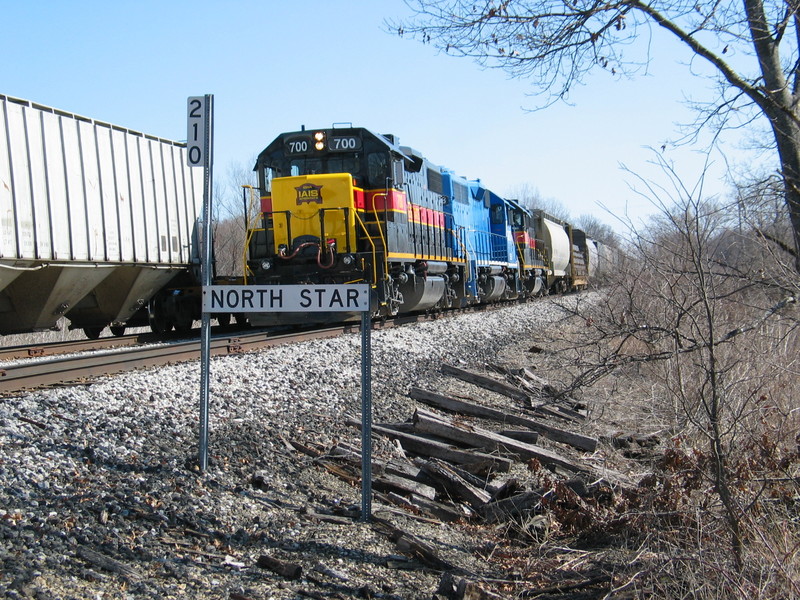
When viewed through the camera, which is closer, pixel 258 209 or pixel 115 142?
pixel 115 142

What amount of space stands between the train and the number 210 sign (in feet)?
18.6

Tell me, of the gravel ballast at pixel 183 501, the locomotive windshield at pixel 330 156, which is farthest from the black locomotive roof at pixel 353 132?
the gravel ballast at pixel 183 501

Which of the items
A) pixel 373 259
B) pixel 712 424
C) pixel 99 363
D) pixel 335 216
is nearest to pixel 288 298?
pixel 712 424

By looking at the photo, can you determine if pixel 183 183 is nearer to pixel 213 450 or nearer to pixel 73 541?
pixel 213 450

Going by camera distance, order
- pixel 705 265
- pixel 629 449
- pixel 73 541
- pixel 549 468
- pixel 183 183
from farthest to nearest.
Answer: pixel 183 183 < pixel 629 449 < pixel 549 468 < pixel 705 265 < pixel 73 541

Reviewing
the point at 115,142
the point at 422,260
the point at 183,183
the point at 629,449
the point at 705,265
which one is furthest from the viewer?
the point at 422,260

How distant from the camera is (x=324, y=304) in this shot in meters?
4.45

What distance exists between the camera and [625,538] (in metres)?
4.73

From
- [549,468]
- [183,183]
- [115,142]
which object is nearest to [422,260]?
[183,183]

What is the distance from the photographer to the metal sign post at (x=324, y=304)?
170 inches

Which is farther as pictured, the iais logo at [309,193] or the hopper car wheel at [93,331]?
the hopper car wheel at [93,331]

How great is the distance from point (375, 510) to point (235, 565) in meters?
1.17

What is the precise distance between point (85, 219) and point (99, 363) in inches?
159

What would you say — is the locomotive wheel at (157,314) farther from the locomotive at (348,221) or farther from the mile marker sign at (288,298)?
the mile marker sign at (288,298)
